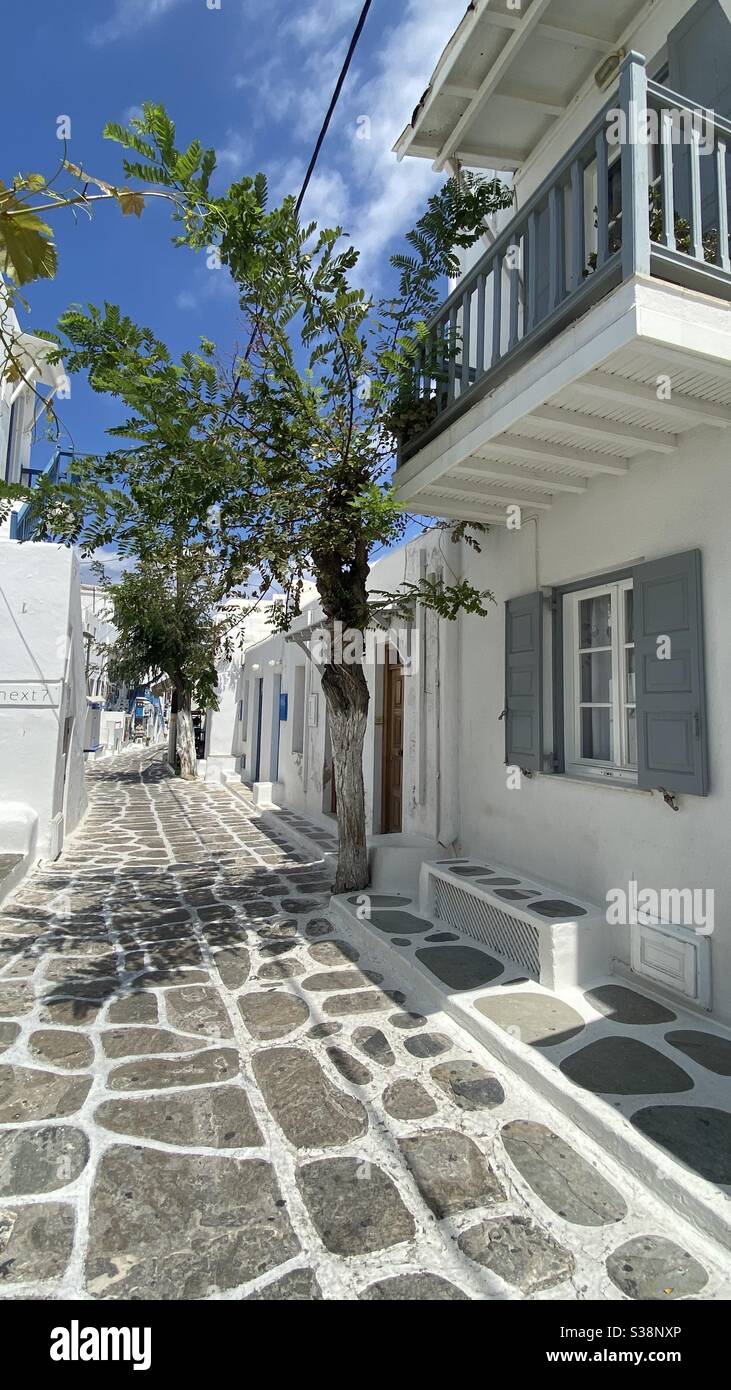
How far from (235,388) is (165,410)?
96cm

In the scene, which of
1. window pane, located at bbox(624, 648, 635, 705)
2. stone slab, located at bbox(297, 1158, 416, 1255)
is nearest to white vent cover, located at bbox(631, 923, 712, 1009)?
window pane, located at bbox(624, 648, 635, 705)

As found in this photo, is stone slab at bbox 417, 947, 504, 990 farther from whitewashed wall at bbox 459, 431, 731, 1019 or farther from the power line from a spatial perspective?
the power line

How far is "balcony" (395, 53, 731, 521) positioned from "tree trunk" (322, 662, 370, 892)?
1846mm

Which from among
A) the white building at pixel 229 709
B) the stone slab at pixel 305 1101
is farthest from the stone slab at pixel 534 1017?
the white building at pixel 229 709

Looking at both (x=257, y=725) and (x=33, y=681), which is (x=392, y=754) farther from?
(x=257, y=725)

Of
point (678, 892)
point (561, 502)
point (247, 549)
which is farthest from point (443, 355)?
point (678, 892)

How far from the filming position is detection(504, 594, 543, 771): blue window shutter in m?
5.30

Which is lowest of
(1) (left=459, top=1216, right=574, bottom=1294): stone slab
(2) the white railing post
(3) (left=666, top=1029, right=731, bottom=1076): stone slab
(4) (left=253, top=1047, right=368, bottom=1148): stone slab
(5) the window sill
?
(1) (left=459, top=1216, right=574, bottom=1294): stone slab

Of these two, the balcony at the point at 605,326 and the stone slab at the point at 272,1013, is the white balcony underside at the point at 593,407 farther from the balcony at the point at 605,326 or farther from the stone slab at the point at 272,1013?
the stone slab at the point at 272,1013

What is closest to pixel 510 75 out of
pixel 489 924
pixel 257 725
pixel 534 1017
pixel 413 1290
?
pixel 489 924

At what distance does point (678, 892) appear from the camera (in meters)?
4.02

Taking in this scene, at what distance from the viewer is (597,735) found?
512 centimetres
